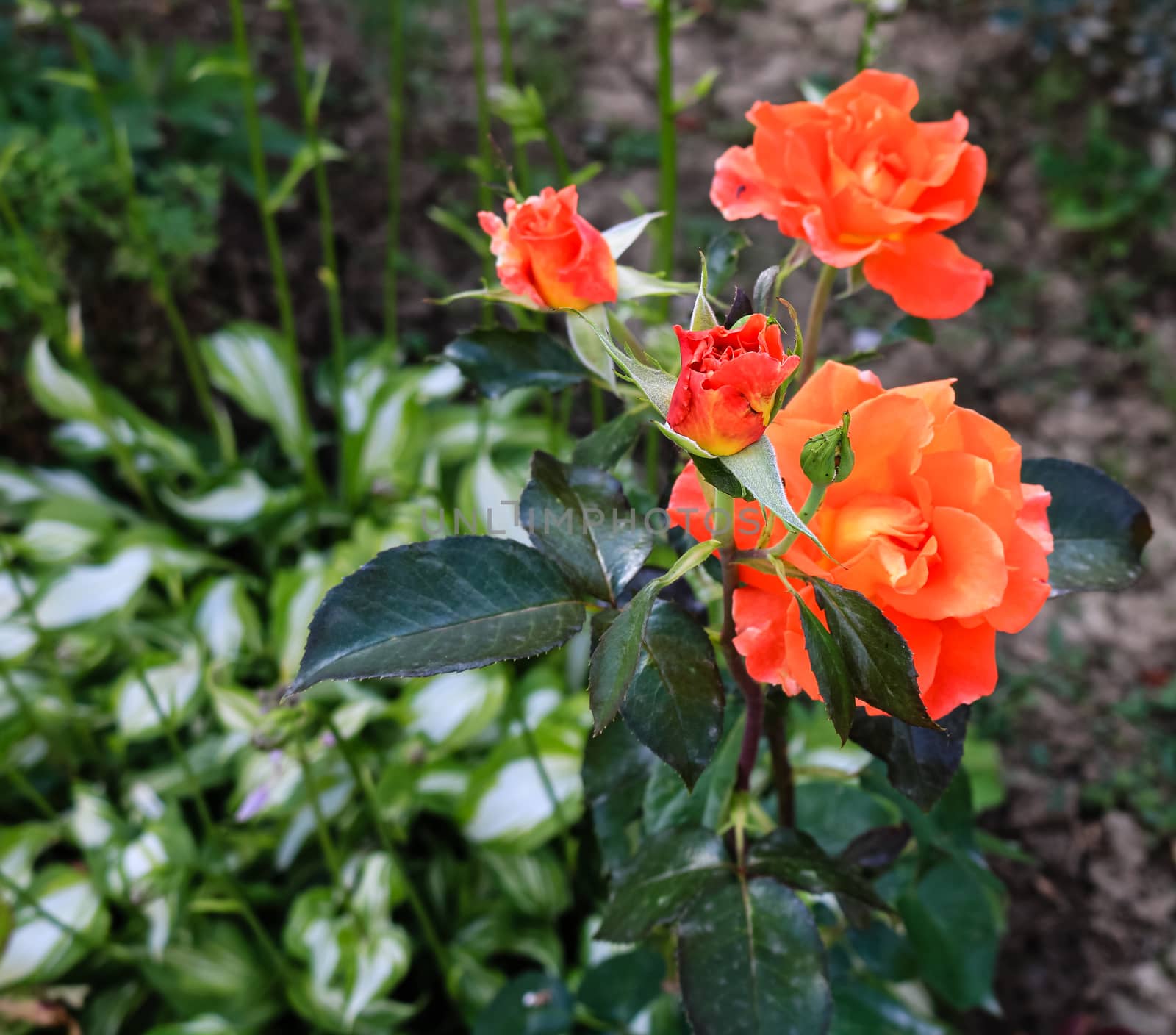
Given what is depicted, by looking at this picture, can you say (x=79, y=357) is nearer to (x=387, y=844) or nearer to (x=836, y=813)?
(x=387, y=844)

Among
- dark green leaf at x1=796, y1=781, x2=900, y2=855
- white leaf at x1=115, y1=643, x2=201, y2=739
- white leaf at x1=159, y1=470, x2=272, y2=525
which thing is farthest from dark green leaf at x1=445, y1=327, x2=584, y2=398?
white leaf at x1=159, y1=470, x2=272, y2=525

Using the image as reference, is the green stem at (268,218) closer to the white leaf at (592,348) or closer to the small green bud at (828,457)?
the white leaf at (592,348)

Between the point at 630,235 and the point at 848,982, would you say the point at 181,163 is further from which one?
the point at 848,982

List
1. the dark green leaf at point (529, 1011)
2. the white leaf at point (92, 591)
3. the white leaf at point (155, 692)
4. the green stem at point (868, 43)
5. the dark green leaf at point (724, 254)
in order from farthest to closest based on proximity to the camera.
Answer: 1. the white leaf at point (92, 591)
2. the white leaf at point (155, 692)
3. the dark green leaf at point (529, 1011)
4. the green stem at point (868, 43)
5. the dark green leaf at point (724, 254)

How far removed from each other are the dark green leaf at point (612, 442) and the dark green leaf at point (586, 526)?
0.03 metres

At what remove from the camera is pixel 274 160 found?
6.43 feet

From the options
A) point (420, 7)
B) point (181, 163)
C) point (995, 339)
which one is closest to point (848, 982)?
point (995, 339)

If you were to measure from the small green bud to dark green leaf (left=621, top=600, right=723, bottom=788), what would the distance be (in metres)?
0.11

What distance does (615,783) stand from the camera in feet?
1.92

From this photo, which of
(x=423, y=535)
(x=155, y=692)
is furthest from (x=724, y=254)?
(x=155, y=692)

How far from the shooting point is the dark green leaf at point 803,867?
1.59ft

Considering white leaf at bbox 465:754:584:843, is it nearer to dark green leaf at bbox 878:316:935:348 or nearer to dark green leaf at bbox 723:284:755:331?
dark green leaf at bbox 878:316:935:348

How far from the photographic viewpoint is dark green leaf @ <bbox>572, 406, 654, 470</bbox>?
51 cm

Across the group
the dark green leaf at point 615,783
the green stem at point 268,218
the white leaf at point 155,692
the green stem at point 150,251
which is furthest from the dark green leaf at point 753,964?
the green stem at point 150,251
